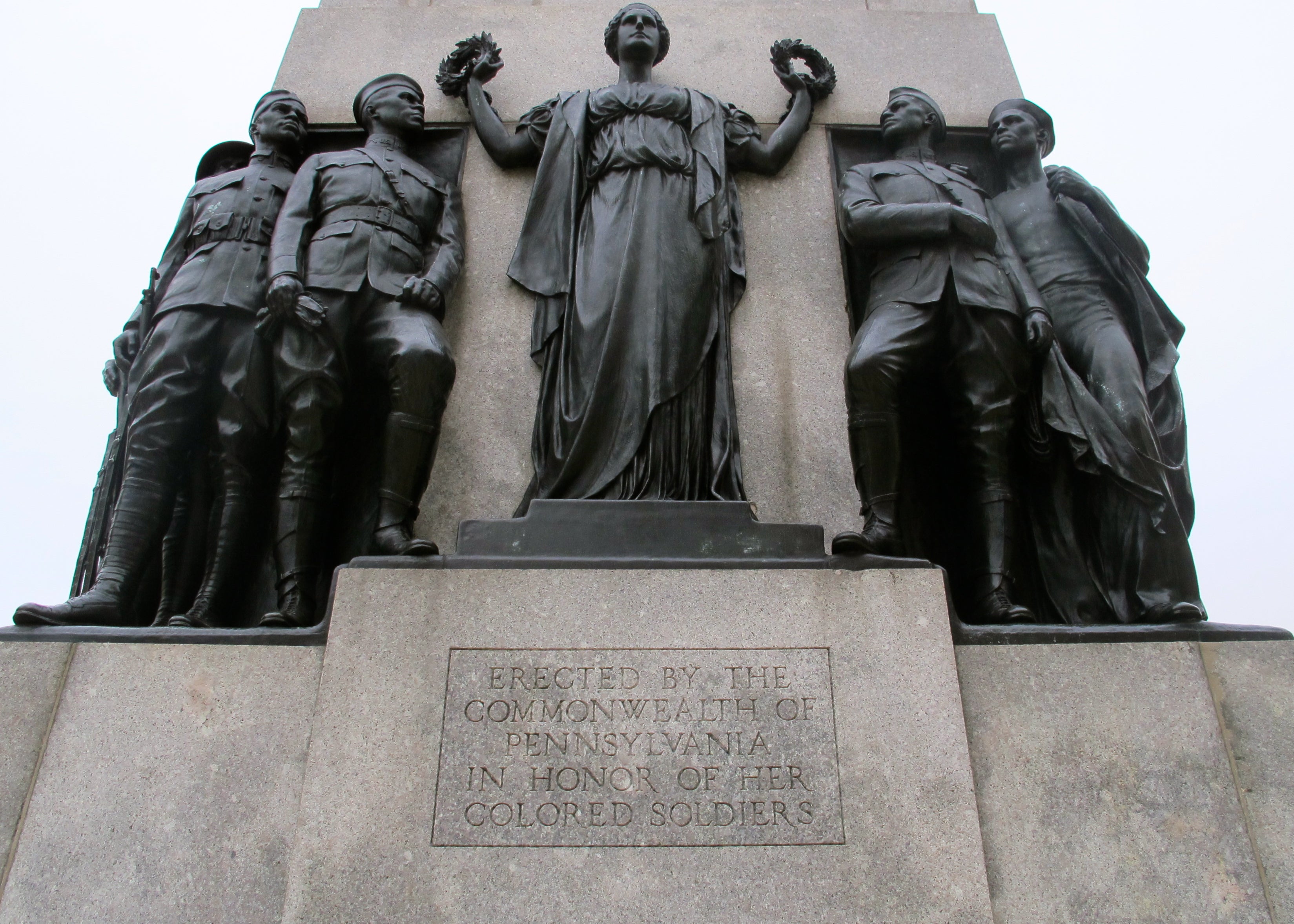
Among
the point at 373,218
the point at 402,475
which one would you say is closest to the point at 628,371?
the point at 402,475

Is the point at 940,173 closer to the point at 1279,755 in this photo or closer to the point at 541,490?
the point at 541,490

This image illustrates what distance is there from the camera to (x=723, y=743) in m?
4.16

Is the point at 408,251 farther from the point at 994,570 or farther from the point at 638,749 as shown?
the point at 994,570

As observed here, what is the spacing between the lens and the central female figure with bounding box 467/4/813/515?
17.9 feet

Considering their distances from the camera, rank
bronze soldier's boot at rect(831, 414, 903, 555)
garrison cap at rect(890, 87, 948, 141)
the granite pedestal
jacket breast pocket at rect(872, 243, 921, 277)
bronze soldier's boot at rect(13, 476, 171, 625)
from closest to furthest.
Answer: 1. the granite pedestal
2. bronze soldier's boot at rect(13, 476, 171, 625)
3. bronze soldier's boot at rect(831, 414, 903, 555)
4. jacket breast pocket at rect(872, 243, 921, 277)
5. garrison cap at rect(890, 87, 948, 141)

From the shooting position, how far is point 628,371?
558cm

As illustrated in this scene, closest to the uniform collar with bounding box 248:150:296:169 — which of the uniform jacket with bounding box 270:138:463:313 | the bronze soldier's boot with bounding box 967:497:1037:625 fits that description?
the uniform jacket with bounding box 270:138:463:313

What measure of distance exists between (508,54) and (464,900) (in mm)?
6221

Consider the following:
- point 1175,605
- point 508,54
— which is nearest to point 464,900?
point 1175,605

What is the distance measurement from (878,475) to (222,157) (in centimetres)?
491

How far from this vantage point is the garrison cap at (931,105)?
699 cm

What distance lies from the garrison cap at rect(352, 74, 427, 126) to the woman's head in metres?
1.34

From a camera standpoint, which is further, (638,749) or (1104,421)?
(1104,421)

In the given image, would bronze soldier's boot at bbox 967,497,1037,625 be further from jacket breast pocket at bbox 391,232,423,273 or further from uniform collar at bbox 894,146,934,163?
jacket breast pocket at bbox 391,232,423,273
